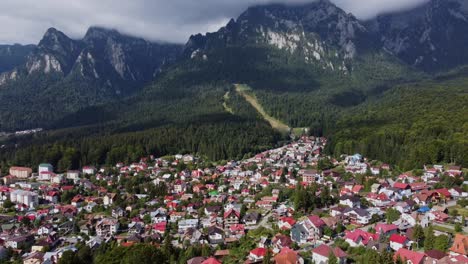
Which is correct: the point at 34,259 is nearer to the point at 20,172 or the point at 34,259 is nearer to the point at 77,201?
the point at 77,201

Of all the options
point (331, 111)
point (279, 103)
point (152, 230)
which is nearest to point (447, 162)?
point (152, 230)

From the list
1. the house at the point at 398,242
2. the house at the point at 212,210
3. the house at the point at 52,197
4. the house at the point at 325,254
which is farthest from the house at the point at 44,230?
the house at the point at 398,242

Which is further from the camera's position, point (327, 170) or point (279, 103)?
point (279, 103)

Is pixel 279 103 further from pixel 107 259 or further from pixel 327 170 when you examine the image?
pixel 107 259

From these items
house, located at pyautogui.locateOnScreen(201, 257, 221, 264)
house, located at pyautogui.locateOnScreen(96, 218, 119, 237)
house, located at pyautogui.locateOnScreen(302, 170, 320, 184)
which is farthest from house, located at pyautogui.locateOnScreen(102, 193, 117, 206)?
house, located at pyautogui.locateOnScreen(302, 170, 320, 184)

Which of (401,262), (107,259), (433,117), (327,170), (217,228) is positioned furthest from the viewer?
(433,117)

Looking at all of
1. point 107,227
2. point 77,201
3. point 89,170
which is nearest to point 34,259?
point 107,227

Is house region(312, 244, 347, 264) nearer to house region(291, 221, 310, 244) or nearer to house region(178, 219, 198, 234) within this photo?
house region(291, 221, 310, 244)
